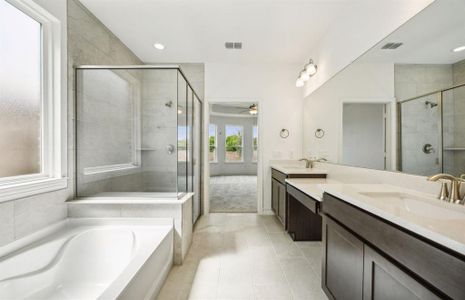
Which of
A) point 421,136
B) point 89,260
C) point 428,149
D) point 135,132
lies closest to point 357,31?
point 421,136

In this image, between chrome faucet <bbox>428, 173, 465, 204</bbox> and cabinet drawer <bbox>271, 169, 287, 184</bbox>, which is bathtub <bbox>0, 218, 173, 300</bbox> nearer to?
cabinet drawer <bbox>271, 169, 287, 184</bbox>

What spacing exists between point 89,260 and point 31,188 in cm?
76

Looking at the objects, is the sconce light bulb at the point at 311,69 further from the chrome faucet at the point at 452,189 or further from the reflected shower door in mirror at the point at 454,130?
the chrome faucet at the point at 452,189

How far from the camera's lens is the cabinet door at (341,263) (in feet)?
3.49

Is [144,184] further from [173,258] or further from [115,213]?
[173,258]

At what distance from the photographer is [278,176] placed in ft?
9.66

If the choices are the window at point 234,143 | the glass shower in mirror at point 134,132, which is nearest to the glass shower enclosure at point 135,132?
the glass shower in mirror at point 134,132

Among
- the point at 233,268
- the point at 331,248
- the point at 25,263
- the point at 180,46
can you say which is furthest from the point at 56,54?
the point at 331,248

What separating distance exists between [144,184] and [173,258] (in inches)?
44.2

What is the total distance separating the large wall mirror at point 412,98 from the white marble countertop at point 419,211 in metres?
0.25

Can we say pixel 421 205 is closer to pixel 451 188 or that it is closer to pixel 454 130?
pixel 451 188

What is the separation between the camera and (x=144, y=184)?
105 inches

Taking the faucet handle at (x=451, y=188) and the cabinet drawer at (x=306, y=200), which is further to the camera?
the cabinet drawer at (x=306, y=200)

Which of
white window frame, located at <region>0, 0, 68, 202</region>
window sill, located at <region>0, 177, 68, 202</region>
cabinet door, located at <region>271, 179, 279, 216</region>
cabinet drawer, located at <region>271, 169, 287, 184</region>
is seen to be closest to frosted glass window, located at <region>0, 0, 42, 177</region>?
white window frame, located at <region>0, 0, 68, 202</region>
